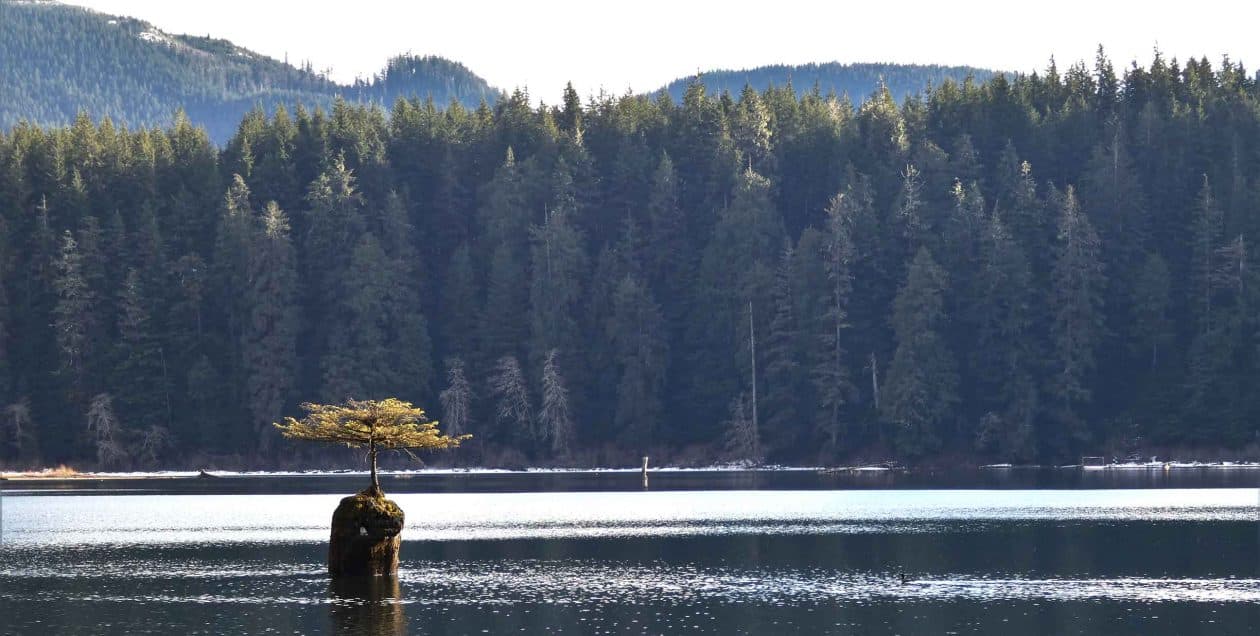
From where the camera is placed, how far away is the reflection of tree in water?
48000mm

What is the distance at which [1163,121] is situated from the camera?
519ft

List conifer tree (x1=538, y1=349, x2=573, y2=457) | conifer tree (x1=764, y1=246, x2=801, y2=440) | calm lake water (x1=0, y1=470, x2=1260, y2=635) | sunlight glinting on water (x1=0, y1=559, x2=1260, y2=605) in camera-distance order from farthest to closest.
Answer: conifer tree (x1=538, y1=349, x2=573, y2=457) < conifer tree (x1=764, y1=246, x2=801, y2=440) < sunlight glinting on water (x1=0, y1=559, x2=1260, y2=605) < calm lake water (x1=0, y1=470, x2=1260, y2=635)

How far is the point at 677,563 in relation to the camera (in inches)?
2544

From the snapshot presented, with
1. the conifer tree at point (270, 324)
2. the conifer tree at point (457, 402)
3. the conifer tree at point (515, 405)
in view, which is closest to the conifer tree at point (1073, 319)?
the conifer tree at point (515, 405)

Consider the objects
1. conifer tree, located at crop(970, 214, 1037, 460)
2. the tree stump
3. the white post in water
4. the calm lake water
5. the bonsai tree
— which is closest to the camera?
the calm lake water

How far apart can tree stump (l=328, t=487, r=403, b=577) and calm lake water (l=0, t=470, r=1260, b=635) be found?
1351mm

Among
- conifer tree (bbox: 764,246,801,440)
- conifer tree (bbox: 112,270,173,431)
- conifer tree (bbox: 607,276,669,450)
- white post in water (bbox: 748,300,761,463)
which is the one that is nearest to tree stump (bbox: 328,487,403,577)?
white post in water (bbox: 748,300,761,463)

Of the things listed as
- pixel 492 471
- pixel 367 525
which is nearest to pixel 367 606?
pixel 367 525

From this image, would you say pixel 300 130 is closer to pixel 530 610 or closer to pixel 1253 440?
pixel 1253 440

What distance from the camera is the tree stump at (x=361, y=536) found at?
202ft

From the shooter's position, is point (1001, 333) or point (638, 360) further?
point (638, 360)

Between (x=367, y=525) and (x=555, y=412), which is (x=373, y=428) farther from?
(x=555, y=412)

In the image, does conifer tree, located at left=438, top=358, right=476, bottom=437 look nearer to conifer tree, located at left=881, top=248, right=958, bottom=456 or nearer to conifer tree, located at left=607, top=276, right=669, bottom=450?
conifer tree, located at left=607, top=276, right=669, bottom=450

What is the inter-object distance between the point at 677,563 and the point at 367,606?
15157 millimetres
